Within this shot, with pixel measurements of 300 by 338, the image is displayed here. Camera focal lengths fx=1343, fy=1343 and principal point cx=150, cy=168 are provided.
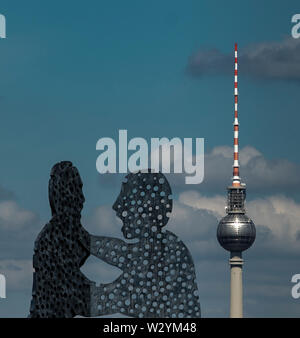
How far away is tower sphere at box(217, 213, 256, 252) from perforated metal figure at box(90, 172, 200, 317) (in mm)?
111933

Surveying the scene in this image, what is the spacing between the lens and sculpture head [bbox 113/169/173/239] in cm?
6219

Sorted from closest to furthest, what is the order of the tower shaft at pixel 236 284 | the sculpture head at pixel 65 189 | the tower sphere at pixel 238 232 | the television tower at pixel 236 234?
1. the sculpture head at pixel 65 189
2. the television tower at pixel 236 234
3. the tower sphere at pixel 238 232
4. the tower shaft at pixel 236 284

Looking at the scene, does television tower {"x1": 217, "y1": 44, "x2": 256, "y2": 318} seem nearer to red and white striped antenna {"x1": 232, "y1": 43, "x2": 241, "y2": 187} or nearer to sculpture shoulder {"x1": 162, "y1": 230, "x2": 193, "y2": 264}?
red and white striped antenna {"x1": 232, "y1": 43, "x2": 241, "y2": 187}

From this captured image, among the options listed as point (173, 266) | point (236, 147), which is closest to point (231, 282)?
point (236, 147)

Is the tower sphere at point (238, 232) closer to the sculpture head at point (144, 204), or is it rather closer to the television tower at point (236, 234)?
the television tower at point (236, 234)

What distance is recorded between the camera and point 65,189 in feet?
201

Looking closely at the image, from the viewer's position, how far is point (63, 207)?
2406 inches

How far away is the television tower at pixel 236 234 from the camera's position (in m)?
171

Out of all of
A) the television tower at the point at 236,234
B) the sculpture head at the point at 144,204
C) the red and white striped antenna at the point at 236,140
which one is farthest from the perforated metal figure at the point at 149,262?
the television tower at the point at 236,234

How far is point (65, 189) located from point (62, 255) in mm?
3010
